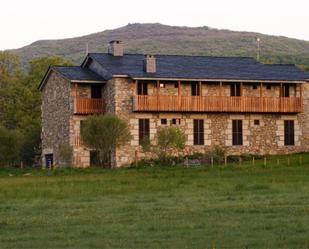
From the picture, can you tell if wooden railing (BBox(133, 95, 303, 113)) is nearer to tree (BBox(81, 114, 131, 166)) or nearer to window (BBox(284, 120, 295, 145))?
window (BBox(284, 120, 295, 145))

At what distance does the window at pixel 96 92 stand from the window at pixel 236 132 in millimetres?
9074

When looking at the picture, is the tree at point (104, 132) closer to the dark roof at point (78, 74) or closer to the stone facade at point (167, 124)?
the stone facade at point (167, 124)

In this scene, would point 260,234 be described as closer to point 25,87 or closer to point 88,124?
point 88,124

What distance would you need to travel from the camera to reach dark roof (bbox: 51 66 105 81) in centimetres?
6166

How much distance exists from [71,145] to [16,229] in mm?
38756

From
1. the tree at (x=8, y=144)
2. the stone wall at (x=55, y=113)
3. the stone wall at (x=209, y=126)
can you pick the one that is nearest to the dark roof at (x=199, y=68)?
the stone wall at (x=209, y=126)

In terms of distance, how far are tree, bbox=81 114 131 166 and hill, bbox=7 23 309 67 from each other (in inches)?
3256

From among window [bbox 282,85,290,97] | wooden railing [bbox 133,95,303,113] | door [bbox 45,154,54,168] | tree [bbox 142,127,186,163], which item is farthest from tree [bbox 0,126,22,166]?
window [bbox 282,85,290,97]

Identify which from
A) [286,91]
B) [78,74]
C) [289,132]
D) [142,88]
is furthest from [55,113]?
[289,132]

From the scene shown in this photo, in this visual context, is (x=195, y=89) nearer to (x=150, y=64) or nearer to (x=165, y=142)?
(x=150, y=64)

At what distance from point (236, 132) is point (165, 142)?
28.7ft

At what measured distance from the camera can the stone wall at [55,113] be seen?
2495 inches

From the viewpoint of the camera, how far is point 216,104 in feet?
208

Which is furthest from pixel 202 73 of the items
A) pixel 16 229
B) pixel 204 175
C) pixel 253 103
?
pixel 16 229
